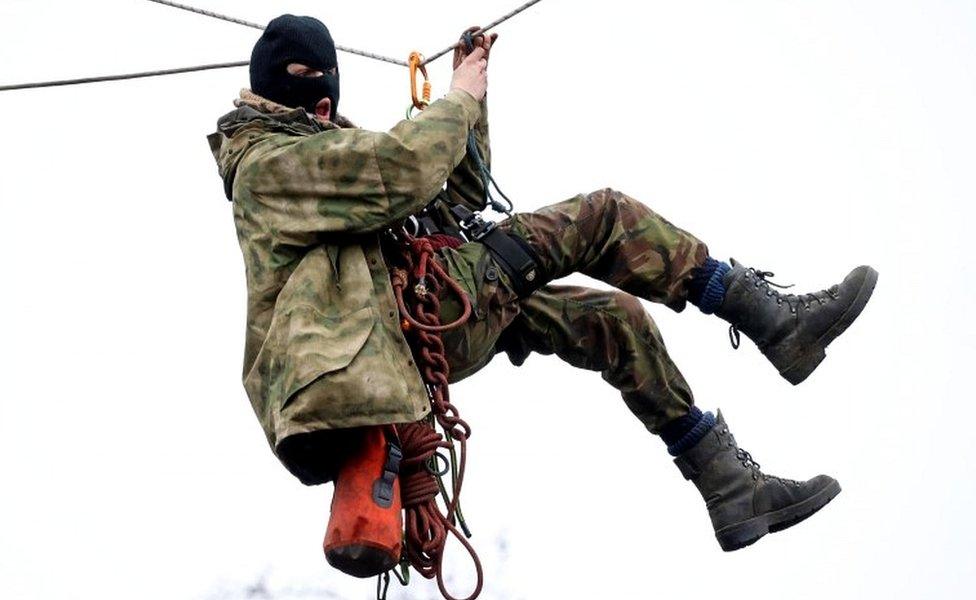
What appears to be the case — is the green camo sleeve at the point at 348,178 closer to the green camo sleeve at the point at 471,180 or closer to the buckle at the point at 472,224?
the buckle at the point at 472,224

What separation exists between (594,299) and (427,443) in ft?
3.69

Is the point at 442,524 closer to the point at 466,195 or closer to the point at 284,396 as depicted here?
the point at 284,396

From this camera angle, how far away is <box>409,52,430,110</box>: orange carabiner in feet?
A: 23.1

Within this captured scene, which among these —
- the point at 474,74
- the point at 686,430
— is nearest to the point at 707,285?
the point at 686,430

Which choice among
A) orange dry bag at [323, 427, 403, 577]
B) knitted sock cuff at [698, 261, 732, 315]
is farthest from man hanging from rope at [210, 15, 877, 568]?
orange dry bag at [323, 427, 403, 577]

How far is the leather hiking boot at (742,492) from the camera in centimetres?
727

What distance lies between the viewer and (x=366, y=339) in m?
6.44

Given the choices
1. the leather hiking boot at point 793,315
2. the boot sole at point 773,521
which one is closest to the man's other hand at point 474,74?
the leather hiking boot at point 793,315

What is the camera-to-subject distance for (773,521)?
7305mm

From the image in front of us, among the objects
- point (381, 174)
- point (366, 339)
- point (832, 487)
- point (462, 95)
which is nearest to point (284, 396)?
point (366, 339)

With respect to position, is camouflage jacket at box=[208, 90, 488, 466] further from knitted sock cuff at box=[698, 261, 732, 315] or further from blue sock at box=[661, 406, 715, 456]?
blue sock at box=[661, 406, 715, 456]

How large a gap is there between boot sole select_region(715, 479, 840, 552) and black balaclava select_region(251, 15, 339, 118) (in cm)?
206

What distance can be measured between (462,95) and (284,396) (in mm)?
1215

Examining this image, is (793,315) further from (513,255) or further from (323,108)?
(323,108)
